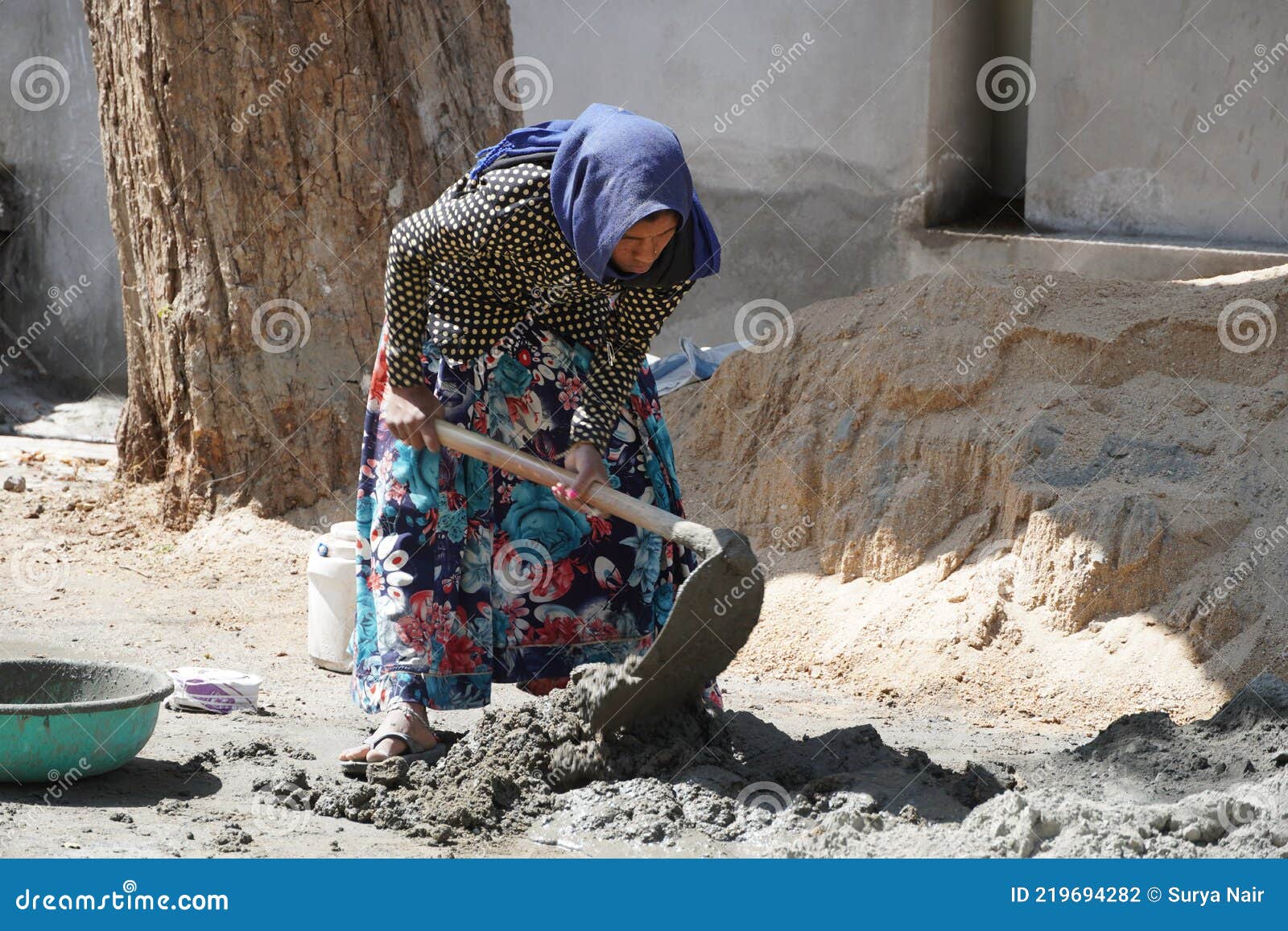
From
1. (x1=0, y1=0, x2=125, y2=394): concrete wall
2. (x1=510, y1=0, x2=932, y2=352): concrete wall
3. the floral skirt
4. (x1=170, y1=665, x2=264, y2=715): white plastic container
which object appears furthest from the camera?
(x1=0, y1=0, x2=125, y2=394): concrete wall

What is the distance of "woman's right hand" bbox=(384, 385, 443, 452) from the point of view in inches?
129

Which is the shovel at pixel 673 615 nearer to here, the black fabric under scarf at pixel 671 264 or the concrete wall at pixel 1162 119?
the black fabric under scarf at pixel 671 264

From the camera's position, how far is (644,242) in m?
2.95

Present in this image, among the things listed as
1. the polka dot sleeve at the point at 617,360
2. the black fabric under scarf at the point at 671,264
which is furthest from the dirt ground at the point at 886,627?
the black fabric under scarf at the point at 671,264

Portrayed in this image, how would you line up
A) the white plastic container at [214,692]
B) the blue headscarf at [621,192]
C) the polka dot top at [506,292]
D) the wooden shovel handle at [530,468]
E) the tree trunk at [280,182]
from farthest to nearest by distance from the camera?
the tree trunk at [280,182] → the white plastic container at [214,692] → the wooden shovel handle at [530,468] → the polka dot top at [506,292] → the blue headscarf at [621,192]

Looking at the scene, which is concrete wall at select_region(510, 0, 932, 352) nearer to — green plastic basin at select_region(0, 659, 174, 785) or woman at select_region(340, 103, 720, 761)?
woman at select_region(340, 103, 720, 761)

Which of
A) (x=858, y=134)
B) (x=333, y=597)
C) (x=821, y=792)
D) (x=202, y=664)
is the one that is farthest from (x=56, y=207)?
(x=821, y=792)

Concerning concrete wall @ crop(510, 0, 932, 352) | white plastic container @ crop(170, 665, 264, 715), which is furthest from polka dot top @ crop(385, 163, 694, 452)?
concrete wall @ crop(510, 0, 932, 352)

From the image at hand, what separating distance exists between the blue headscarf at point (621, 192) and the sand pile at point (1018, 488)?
183 centimetres

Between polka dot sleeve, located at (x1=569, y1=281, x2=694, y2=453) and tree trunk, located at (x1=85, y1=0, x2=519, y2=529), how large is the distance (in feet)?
8.54

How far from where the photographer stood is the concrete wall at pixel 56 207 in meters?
8.74

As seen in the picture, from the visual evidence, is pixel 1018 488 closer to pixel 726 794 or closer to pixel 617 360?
pixel 617 360

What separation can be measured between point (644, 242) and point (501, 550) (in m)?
0.88

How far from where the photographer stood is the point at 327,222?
5.71m
